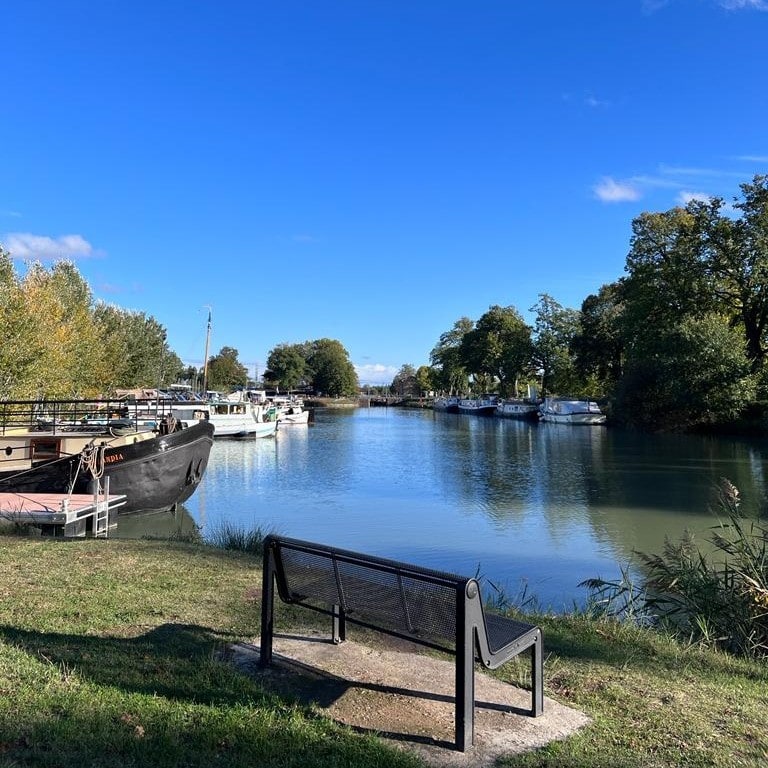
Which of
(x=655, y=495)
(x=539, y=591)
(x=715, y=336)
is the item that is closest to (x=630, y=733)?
(x=539, y=591)

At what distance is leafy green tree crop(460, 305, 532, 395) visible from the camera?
90.8 meters

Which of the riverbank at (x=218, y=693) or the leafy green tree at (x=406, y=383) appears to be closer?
the riverbank at (x=218, y=693)

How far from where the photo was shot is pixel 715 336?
40250mm

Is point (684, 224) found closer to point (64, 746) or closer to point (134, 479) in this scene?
point (134, 479)

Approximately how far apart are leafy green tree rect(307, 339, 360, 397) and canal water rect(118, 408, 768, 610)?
96989mm

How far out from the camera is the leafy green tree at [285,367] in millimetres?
130500

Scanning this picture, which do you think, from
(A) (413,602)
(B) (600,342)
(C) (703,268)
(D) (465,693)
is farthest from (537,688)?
(B) (600,342)

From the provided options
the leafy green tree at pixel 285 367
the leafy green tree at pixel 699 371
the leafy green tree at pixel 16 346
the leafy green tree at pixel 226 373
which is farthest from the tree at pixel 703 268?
the leafy green tree at pixel 285 367

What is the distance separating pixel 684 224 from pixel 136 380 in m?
40.3

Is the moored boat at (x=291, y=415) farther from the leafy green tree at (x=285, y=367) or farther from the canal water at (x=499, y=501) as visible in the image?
the leafy green tree at (x=285, y=367)

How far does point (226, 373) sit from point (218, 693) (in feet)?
378

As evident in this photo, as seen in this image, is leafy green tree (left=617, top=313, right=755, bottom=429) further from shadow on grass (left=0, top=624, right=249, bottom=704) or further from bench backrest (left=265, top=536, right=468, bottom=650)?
shadow on grass (left=0, top=624, right=249, bottom=704)

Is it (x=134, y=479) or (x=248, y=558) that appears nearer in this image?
(x=248, y=558)

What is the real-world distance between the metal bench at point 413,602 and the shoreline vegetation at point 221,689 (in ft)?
1.21
